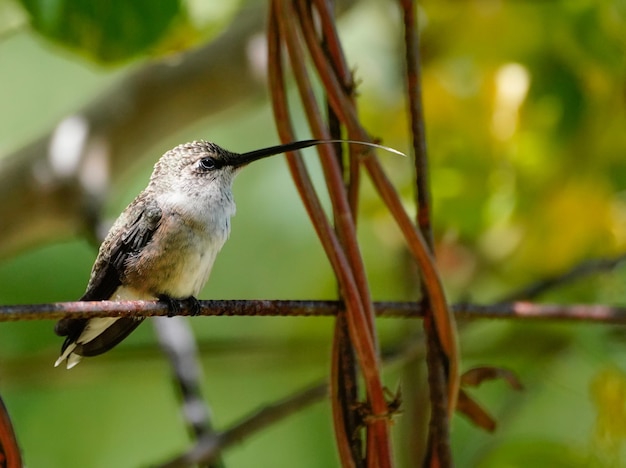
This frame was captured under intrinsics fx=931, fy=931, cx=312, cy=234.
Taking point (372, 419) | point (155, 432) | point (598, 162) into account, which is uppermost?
point (372, 419)

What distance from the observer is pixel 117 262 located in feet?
5.40

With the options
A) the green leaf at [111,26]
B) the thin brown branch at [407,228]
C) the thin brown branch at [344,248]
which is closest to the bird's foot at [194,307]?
the thin brown branch at [344,248]

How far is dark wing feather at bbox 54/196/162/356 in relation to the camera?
1.56 meters

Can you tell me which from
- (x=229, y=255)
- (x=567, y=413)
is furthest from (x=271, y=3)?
(x=229, y=255)

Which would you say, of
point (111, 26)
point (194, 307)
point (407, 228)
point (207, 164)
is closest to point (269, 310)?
point (194, 307)

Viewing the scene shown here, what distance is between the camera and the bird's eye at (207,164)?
163 centimetres

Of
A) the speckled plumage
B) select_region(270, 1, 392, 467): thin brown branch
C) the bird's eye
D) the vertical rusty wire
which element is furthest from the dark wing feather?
the vertical rusty wire

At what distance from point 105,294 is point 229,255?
4.15 meters

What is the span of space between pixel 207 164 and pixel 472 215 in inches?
51.6

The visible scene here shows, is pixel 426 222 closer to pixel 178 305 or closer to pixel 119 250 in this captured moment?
pixel 178 305

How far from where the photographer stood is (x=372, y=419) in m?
1.37

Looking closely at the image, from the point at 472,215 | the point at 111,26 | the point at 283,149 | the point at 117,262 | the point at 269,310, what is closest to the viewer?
the point at 269,310

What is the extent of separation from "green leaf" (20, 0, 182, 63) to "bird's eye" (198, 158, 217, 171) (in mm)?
451

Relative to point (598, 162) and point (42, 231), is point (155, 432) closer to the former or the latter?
point (42, 231)
